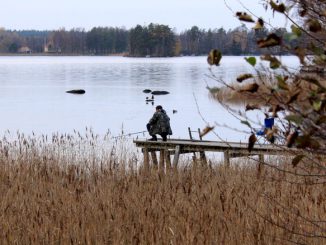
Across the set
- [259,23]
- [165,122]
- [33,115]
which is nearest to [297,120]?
[259,23]

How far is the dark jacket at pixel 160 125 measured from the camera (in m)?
15.6

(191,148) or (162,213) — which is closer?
(162,213)

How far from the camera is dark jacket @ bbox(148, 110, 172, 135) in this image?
1562 centimetres

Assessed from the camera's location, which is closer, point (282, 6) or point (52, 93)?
point (282, 6)

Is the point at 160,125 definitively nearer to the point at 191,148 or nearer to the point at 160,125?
the point at 160,125

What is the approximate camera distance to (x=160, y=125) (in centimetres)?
1565

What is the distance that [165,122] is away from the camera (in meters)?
15.6


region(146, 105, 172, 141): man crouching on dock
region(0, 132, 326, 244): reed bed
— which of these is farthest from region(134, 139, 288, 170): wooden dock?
region(0, 132, 326, 244): reed bed

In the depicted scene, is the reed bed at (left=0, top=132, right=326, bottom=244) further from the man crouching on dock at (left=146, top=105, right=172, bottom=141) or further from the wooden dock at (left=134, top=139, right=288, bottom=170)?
the man crouching on dock at (left=146, top=105, right=172, bottom=141)

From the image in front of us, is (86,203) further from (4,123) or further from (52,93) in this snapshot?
(52,93)

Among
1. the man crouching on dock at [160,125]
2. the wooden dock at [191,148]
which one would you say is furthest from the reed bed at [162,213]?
the man crouching on dock at [160,125]

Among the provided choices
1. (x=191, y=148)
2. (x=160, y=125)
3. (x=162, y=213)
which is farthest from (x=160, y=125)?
(x=162, y=213)

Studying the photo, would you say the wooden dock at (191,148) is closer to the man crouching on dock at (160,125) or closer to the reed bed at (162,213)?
the man crouching on dock at (160,125)

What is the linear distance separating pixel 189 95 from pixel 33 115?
20.8 metres
